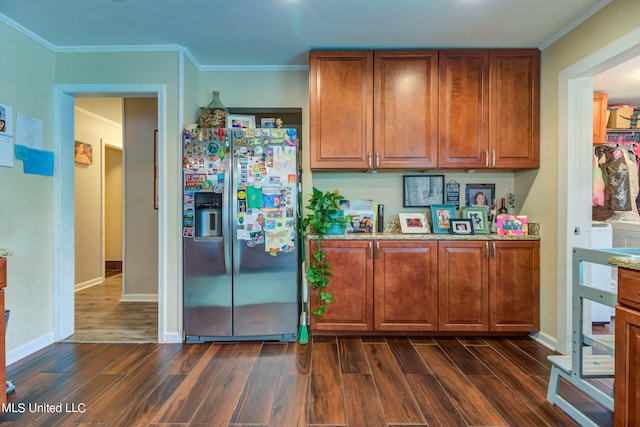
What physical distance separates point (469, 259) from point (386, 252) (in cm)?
71

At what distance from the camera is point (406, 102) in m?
2.89

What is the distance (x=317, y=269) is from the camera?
282 centimetres

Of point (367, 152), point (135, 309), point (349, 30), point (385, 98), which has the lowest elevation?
point (135, 309)

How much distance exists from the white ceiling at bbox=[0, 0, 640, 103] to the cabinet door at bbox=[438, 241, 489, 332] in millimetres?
1728

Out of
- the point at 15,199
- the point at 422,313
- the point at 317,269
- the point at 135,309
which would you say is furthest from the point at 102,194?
the point at 422,313

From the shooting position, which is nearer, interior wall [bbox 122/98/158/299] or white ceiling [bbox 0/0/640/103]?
white ceiling [bbox 0/0/640/103]

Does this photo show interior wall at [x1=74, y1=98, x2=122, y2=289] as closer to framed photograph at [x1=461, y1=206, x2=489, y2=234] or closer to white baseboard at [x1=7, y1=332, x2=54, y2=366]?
white baseboard at [x1=7, y1=332, x2=54, y2=366]

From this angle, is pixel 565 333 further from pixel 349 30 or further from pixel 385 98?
pixel 349 30

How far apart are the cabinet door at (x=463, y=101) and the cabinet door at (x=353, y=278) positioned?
1.13 metres

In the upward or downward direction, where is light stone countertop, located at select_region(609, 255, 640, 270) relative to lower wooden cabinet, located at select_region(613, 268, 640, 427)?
upward

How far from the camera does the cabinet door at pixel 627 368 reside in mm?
1405

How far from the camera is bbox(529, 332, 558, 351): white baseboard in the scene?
2.65 metres

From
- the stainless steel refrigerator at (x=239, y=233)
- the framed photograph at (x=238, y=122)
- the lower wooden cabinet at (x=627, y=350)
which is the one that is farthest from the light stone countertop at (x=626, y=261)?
the framed photograph at (x=238, y=122)
